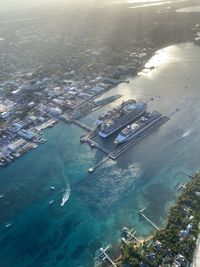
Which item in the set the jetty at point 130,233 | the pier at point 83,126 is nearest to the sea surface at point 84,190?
the jetty at point 130,233

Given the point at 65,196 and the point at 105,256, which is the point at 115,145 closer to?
the point at 65,196

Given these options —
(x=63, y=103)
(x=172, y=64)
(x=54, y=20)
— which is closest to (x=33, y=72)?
(x=63, y=103)

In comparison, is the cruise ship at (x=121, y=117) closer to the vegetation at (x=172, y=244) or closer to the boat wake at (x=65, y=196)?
the boat wake at (x=65, y=196)

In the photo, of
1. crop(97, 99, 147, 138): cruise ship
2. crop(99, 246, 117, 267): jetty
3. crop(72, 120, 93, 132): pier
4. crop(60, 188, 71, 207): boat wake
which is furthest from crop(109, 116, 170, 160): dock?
crop(99, 246, 117, 267): jetty

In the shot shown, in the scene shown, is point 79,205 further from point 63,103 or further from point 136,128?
point 63,103

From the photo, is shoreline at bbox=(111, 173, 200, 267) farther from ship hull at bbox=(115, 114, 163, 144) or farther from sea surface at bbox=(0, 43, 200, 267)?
ship hull at bbox=(115, 114, 163, 144)
